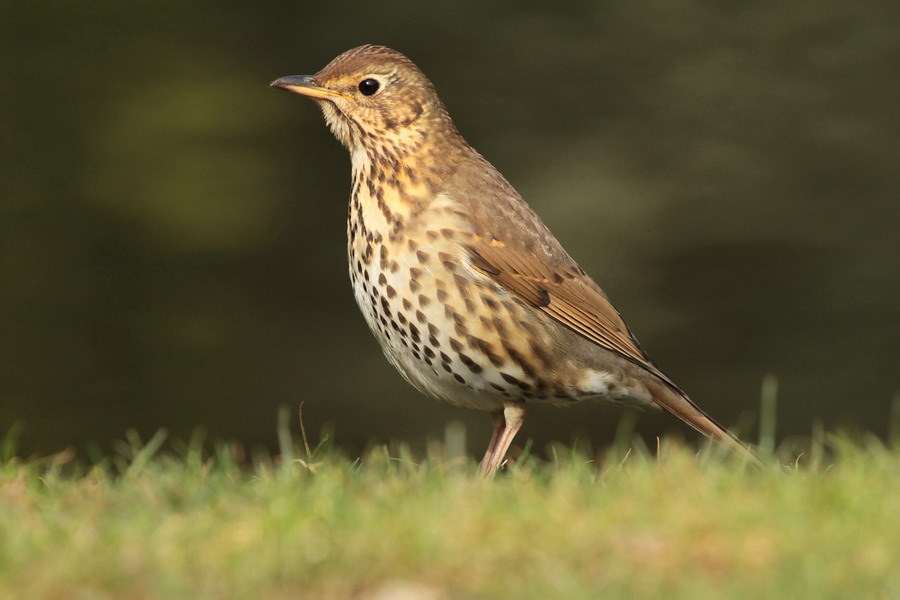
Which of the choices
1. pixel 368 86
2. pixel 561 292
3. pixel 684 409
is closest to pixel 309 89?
pixel 368 86

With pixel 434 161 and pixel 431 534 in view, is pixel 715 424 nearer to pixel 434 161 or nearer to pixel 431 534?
pixel 434 161

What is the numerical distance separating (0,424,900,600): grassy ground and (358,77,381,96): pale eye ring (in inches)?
61.6

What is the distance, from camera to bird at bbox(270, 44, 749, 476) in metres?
4.04

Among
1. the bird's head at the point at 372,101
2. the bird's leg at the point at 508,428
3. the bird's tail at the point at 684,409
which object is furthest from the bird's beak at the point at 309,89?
the bird's tail at the point at 684,409

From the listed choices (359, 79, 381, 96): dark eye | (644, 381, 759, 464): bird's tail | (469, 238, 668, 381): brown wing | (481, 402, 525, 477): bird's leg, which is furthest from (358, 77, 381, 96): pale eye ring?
(644, 381, 759, 464): bird's tail

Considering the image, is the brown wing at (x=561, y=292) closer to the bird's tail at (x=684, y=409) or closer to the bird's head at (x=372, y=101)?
the bird's tail at (x=684, y=409)

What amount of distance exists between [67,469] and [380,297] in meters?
0.97

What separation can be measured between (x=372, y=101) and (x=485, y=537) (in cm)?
205

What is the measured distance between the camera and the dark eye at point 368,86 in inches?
173

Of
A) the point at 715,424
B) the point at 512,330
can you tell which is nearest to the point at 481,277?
the point at 512,330

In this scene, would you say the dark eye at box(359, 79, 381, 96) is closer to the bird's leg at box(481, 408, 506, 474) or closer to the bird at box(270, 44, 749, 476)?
the bird at box(270, 44, 749, 476)

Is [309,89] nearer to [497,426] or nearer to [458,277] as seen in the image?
[458,277]

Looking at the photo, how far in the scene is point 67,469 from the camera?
3.84m

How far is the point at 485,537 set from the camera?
2633mm
